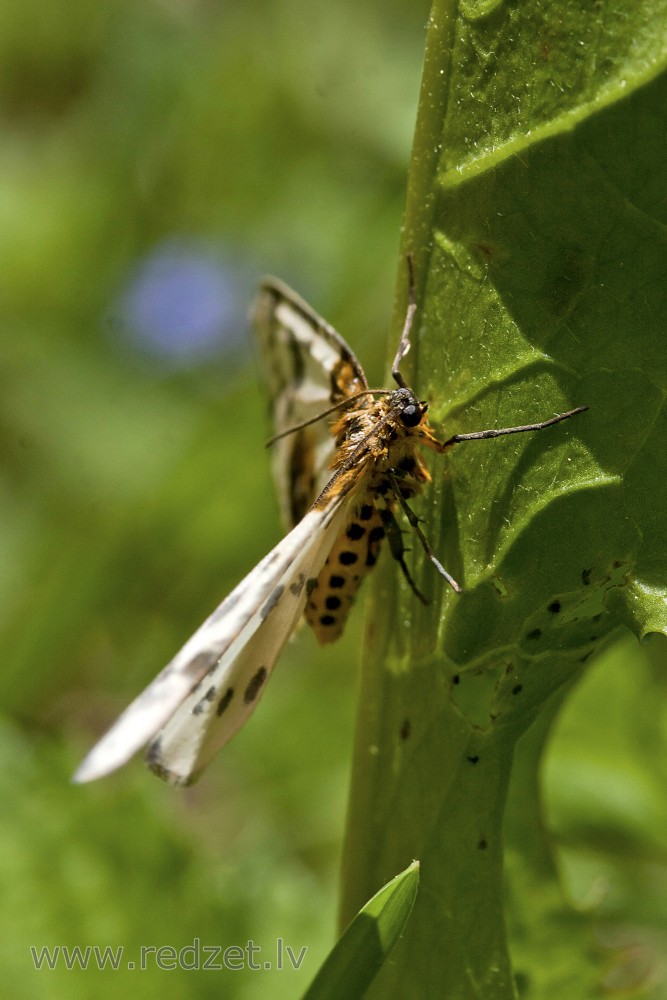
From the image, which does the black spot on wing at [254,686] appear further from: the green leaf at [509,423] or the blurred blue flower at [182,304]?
the blurred blue flower at [182,304]

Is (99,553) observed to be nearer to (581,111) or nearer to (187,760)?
(187,760)

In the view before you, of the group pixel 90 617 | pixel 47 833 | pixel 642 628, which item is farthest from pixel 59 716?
pixel 642 628

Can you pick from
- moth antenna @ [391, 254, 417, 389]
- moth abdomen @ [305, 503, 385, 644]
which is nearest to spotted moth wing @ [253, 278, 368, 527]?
moth abdomen @ [305, 503, 385, 644]

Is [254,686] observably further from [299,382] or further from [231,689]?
[299,382]

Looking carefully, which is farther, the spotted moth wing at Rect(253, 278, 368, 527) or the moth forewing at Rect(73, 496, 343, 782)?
the spotted moth wing at Rect(253, 278, 368, 527)

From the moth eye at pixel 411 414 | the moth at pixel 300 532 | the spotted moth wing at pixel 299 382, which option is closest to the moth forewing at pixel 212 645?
the moth at pixel 300 532

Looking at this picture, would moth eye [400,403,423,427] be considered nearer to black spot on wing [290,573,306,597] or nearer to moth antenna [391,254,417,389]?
moth antenna [391,254,417,389]

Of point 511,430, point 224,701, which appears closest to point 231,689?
point 224,701

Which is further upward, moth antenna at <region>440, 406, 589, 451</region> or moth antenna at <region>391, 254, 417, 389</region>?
moth antenna at <region>391, 254, 417, 389</region>
